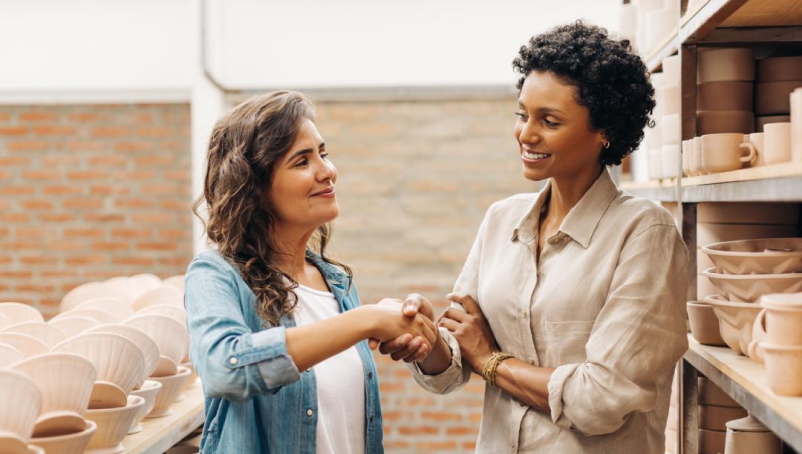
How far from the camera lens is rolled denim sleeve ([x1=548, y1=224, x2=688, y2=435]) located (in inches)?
57.4

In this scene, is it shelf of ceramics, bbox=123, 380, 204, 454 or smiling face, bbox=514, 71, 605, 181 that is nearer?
smiling face, bbox=514, 71, 605, 181

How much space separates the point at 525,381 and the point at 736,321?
0.48 m

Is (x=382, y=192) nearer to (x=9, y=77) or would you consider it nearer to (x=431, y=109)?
(x=431, y=109)

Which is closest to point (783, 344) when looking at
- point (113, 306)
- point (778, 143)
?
point (778, 143)

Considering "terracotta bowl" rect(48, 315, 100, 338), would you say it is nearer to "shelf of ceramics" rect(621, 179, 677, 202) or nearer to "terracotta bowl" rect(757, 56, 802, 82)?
"shelf of ceramics" rect(621, 179, 677, 202)

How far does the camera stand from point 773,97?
1.81 metres

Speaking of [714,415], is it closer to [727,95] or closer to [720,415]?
[720,415]

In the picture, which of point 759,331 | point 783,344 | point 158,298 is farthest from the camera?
point 158,298

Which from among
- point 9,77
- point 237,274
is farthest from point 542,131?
point 9,77

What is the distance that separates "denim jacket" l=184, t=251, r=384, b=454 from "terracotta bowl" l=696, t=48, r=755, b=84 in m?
1.11

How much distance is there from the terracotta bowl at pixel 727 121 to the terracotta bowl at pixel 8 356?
5.57 feet

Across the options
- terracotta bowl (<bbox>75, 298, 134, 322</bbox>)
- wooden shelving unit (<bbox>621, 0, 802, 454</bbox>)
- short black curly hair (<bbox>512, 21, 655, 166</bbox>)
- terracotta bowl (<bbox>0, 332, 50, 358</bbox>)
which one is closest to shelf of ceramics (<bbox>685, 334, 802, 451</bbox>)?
wooden shelving unit (<bbox>621, 0, 802, 454</bbox>)

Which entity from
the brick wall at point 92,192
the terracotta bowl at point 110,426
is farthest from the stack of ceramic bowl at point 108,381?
the brick wall at point 92,192

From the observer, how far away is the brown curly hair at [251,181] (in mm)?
1560
